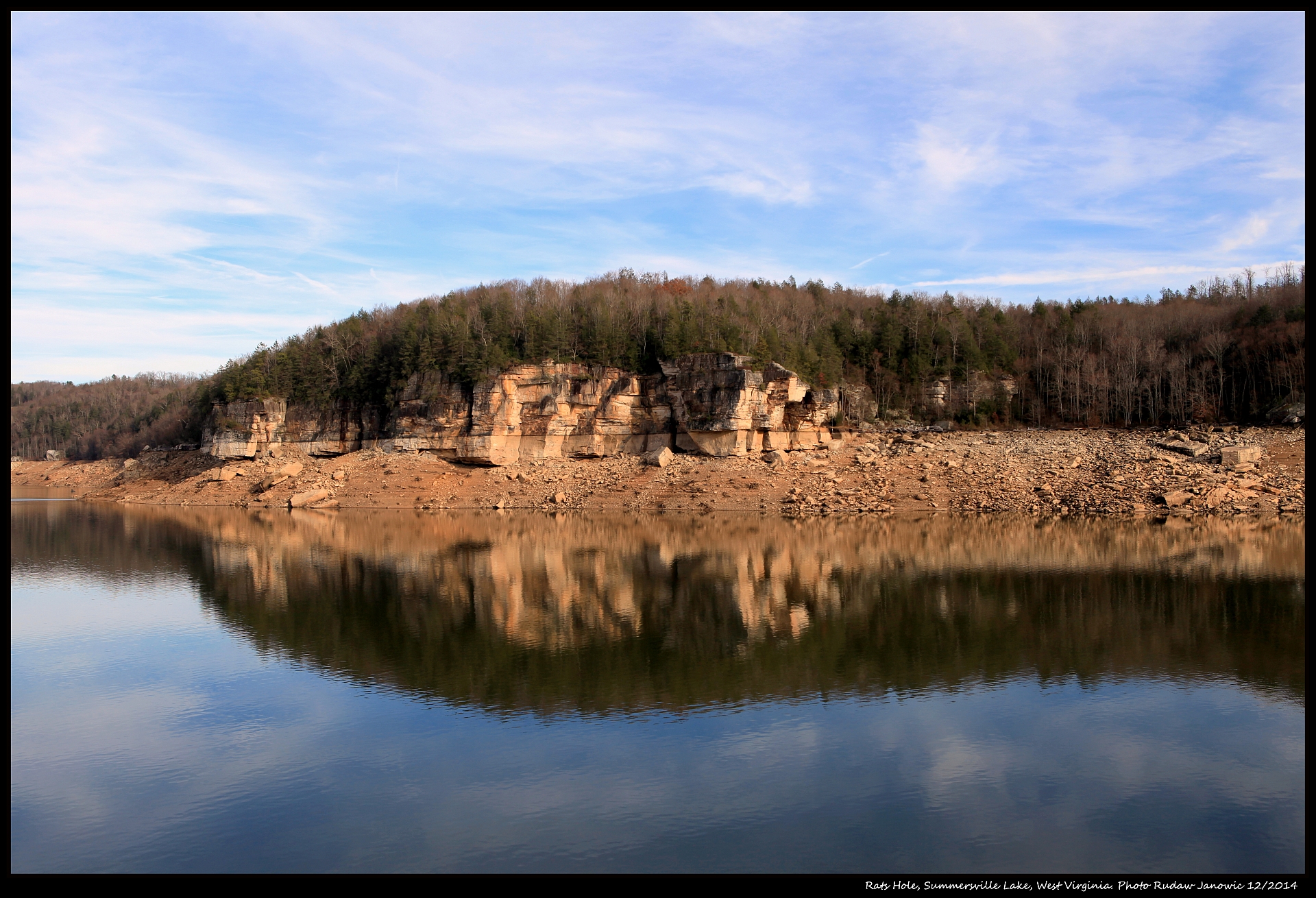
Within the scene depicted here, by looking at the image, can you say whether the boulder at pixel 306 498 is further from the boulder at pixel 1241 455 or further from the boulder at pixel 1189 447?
the boulder at pixel 1241 455

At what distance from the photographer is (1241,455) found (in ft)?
146

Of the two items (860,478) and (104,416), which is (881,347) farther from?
(104,416)

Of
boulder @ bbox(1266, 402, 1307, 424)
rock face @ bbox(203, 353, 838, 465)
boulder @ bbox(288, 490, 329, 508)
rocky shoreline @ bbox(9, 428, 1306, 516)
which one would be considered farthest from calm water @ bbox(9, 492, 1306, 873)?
boulder @ bbox(1266, 402, 1307, 424)

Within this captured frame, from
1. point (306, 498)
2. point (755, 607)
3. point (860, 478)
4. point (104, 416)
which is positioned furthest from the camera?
point (104, 416)

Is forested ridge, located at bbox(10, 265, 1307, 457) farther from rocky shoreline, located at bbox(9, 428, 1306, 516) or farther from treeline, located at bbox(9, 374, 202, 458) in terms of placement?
treeline, located at bbox(9, 374, 202, 458)

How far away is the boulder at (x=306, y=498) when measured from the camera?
54.1 meters

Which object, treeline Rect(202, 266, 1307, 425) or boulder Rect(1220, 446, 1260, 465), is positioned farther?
treeline Rect(202, 266, 1307, 425)

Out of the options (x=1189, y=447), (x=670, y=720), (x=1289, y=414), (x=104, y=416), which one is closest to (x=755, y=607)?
(x=670, y=720)

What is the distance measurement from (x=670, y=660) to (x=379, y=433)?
165 feet

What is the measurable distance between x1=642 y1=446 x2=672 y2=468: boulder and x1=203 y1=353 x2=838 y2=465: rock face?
100 centimetres

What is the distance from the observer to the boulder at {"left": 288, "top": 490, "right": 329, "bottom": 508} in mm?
54062

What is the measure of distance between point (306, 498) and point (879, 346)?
138 feet

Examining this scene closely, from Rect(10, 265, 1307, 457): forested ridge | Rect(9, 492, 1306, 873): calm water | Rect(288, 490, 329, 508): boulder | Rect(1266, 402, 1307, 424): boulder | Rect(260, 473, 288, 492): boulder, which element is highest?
Rect(10, 265, 1307, 457): forested ridge

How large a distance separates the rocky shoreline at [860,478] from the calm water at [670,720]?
17590mm
